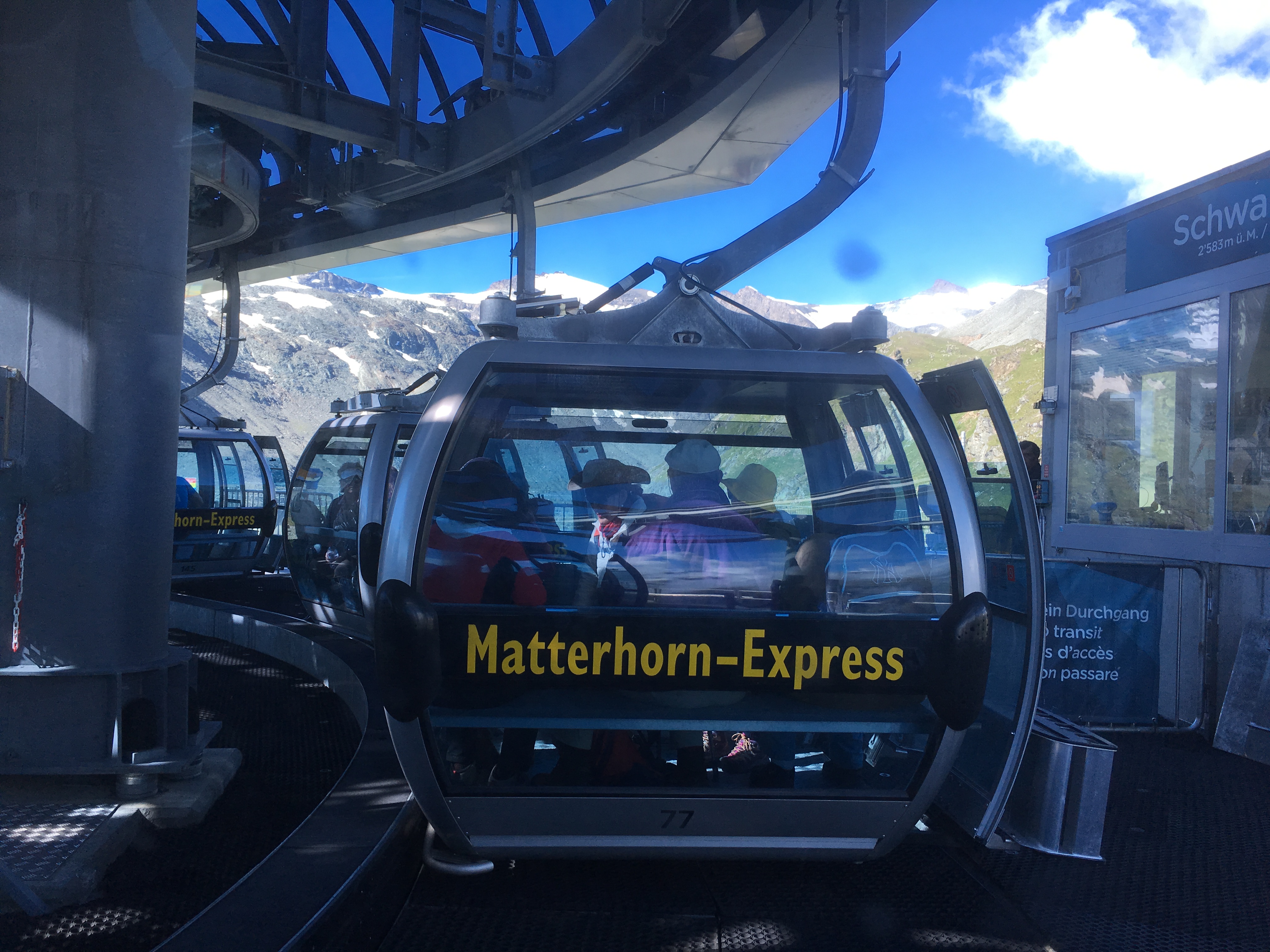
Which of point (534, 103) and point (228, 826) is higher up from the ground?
point (534, 103)

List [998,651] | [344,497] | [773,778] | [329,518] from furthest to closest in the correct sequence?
[329,518]
[344,497]
[998,651]
[773,778]

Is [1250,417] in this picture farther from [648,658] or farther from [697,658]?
[648,658]

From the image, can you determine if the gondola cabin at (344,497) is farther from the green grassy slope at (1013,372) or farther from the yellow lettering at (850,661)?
the green grassy slope at (1013,372)

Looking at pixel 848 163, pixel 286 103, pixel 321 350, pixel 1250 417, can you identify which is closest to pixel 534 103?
pixel 286 103

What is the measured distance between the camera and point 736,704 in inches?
119

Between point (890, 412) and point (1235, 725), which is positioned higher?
point (890, 412)

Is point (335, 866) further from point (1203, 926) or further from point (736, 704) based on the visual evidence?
point (1203, 926)

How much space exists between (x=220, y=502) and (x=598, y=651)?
1118 centimetres

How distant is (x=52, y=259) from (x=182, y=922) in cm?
278

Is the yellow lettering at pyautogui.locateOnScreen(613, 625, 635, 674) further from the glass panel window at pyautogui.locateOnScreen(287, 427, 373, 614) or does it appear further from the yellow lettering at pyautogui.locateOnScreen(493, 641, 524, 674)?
the glass panel window at pyautogui.locateOnScreen(287, 427, 373, 614)

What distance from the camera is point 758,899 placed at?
3238 millimetres

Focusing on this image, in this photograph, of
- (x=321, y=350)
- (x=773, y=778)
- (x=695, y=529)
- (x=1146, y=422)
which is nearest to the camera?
(x=695, y=529)

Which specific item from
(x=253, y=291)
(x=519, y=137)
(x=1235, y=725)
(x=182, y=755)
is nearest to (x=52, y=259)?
(x=182, y=755)

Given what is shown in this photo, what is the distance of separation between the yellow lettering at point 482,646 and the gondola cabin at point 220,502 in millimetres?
10505
